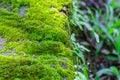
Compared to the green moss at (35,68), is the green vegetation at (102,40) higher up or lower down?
lower down

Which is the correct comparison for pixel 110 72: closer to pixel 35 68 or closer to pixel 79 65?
pixel 79 65

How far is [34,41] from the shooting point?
1923 mm

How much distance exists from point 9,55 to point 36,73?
0.23 metres

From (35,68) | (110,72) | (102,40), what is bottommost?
(110,72)

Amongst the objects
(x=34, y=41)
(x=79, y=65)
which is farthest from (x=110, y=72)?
(x=34, y=41)

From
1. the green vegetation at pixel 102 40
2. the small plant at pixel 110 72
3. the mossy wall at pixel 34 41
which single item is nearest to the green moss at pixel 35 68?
the mossy wall at pixel 34 41

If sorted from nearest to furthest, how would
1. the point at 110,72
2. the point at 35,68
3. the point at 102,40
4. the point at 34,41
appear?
the point at 35,68 < the point at 34,41 < the point at 110,72 < the point at 102,40

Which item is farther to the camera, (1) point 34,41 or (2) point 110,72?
(2) point 110,72

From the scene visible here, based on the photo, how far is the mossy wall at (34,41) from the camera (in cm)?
168

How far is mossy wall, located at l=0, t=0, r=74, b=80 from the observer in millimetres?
1678

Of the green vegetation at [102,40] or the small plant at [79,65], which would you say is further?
the green vegetation at [102,40]

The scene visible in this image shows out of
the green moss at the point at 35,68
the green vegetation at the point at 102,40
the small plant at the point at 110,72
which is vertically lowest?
the small plant at the point at 110,72

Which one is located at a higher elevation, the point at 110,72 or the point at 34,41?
the point at 34,41

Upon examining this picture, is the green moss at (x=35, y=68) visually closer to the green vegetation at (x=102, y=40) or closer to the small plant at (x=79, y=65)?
the small plant at (x=79, y=65)
